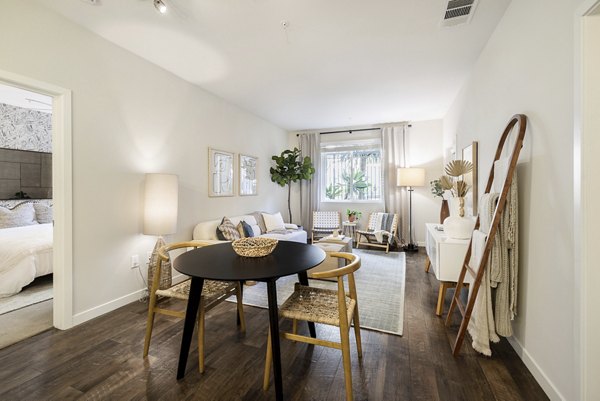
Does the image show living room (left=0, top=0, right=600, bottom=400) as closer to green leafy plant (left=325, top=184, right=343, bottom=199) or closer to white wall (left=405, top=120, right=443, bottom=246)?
white wall (left=405, top=120, right=443, bottom=246)

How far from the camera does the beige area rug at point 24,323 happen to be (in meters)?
2.10

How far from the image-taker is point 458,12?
2.15 meters

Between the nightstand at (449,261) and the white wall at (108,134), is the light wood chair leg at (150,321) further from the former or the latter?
the nightstand at (449,261)

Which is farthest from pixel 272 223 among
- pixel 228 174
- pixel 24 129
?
pixel 24 129

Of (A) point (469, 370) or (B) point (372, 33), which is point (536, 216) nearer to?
(A) point (469, 370)

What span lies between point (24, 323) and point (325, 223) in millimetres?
4752

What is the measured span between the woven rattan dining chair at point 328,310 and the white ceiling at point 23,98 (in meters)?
4.79

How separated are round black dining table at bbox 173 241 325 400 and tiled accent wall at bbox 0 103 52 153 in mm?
5506

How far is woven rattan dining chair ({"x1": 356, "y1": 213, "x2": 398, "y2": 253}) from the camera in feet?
16.7

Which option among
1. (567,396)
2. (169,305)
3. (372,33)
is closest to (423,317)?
(567,396)

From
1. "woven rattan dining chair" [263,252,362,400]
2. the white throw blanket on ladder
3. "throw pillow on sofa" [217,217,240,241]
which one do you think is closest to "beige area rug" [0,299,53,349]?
"throw pillow on sofa" [217,217,240,241]

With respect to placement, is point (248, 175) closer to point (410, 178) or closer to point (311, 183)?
point (311, 183)

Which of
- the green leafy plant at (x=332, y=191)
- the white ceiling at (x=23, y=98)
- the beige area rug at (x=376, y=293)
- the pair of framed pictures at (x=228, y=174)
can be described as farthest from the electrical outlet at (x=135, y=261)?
the green leafy plant at (x=332, y=191)

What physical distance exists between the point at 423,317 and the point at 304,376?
4.58 feet
